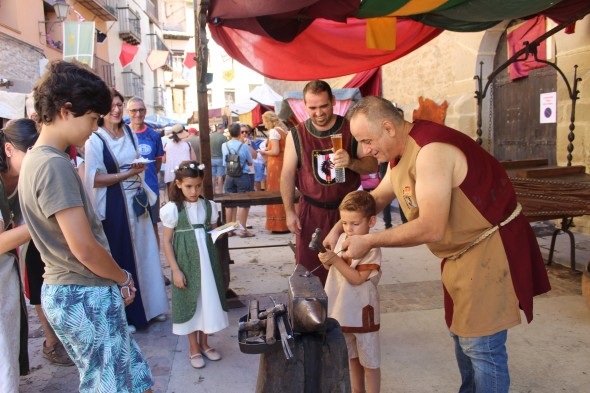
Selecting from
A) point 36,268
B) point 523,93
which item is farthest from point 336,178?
point 523,93

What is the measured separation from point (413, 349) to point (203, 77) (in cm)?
262

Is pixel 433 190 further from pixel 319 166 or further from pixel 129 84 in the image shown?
pixel 129 84

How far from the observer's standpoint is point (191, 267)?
324cm

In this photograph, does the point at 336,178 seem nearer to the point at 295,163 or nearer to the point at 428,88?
the point at 295,163

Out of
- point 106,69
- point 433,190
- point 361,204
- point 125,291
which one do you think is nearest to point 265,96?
point 106,69

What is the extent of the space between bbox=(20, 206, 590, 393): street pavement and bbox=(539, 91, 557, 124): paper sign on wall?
2237 millimetres

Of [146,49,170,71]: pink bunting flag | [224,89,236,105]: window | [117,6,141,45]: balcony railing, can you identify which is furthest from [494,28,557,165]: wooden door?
[224,89,236,105]: window

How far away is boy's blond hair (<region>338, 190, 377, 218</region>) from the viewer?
8.20ft

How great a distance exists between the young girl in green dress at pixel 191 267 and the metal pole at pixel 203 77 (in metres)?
0.84

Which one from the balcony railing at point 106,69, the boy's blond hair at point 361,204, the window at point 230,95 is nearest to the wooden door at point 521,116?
the boy's blond hair at point 361,204

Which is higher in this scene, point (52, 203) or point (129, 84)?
point (129, 84)

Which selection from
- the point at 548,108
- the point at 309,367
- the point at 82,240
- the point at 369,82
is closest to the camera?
the point at 309,367

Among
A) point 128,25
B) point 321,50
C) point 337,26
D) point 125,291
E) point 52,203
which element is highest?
point 128,25

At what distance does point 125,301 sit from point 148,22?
121 feet
